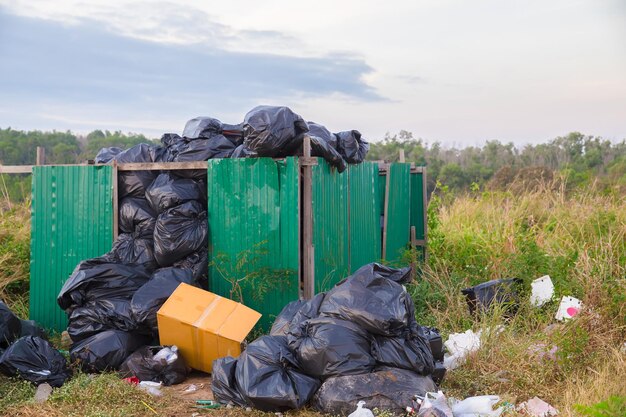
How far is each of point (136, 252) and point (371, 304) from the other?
305cm

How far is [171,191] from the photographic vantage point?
7223 millimetres

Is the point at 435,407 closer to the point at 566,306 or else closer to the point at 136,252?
the point at 566,306

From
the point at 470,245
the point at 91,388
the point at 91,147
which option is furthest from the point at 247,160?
the point at 91,147

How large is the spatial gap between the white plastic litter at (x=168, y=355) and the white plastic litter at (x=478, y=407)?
245 cm

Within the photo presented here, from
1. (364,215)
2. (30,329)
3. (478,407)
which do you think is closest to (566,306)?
(478,407)

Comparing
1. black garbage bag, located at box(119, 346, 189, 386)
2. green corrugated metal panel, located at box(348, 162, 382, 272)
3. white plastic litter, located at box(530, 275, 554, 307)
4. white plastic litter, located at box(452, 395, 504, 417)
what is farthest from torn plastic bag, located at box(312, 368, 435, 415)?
green corrugated metal panel, located at box(348, 162, 382, 272)

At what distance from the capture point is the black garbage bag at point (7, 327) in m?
6.61

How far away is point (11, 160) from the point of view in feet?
75.6

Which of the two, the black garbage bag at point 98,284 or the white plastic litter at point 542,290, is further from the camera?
the white plastic litter at point 542,290

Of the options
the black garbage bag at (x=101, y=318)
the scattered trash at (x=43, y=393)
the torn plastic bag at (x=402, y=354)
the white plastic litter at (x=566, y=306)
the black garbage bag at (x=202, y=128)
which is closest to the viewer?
the torn plastic bag at (x=402, y=354)

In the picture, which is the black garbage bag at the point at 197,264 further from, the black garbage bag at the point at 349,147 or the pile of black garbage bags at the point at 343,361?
the black garbage bag at the point at 349,147

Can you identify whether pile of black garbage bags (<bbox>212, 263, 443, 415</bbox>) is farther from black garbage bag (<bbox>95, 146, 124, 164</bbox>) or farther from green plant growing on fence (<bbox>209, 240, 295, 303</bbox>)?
black garbage bag (<bbox>95, 146, 124, 164</bbox>)

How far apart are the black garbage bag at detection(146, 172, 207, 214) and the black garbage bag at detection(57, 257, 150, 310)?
0.76 m

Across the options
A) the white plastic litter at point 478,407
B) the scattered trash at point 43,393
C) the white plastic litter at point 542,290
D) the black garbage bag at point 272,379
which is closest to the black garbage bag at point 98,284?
the scattered trash at point 43,393
